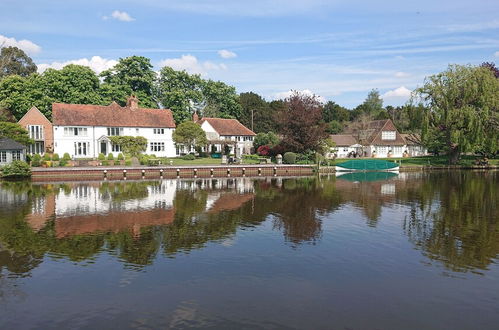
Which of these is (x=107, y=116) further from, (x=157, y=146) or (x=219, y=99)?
(x=219, y=99)

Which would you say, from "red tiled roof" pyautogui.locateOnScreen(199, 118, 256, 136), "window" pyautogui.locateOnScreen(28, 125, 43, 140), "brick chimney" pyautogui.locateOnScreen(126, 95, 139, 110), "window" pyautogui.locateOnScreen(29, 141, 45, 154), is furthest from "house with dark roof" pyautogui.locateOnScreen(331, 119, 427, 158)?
"window" pyautogui.locateOnScreen(28, 125, 43, 140)

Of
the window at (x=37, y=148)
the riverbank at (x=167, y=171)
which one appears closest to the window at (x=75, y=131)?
the window at (x=37, y=148)

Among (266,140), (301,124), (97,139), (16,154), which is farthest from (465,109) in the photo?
(16,154)

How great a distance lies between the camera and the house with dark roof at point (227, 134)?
228ft

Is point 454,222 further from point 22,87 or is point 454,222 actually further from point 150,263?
point 22,87

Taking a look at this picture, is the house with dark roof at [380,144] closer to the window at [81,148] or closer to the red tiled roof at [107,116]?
the red tiled roof at [107,116]

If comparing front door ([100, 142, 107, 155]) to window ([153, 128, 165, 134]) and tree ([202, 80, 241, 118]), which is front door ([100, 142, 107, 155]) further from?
tree ([202, 80, 241, 118])

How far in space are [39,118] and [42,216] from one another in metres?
37.3

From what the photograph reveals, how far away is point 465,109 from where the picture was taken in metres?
57.1

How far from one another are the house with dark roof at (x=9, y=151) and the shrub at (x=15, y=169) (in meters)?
2.30

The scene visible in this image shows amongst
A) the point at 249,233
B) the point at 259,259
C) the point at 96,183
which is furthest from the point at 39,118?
the point at 259,259

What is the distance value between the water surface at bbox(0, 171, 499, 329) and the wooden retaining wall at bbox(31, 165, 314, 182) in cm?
1445

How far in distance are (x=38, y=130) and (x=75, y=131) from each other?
4704 millimetres

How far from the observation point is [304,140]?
57.4 meters
